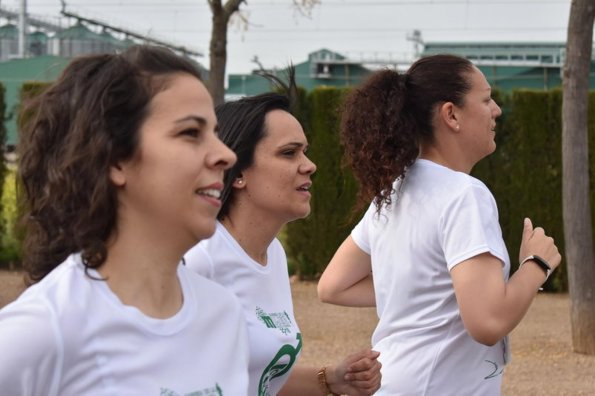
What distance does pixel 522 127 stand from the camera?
41.7 ft

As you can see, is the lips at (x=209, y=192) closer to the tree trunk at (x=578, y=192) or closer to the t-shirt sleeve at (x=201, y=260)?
the t-shirt sleeve at (x=201, y=260)

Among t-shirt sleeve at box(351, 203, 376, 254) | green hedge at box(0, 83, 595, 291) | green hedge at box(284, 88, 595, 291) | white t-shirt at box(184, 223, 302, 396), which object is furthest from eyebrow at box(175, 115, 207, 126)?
green hedge at box(284, 88, 595, 291)

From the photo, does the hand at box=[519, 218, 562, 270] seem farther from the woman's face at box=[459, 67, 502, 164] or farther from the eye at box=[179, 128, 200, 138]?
the eye at box=[179, 128, 200, 138]

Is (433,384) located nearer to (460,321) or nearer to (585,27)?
(460,321)

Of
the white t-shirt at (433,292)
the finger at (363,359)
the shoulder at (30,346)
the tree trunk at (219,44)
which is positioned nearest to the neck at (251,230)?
the finger at (363,359)

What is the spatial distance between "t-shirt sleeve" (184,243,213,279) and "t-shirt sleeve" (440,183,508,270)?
670 mm

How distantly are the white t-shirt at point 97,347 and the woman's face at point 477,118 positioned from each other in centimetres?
140

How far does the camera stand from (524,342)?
920 centimetres

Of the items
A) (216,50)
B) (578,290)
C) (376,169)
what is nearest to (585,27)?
(578,290)

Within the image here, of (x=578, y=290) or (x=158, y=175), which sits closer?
(x=158, y=175)

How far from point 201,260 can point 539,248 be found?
0.96 m

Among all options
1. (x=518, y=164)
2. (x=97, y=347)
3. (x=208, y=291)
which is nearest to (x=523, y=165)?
(x=518, y=164)

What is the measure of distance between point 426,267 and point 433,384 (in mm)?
324

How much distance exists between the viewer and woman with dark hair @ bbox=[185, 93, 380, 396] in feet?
8.84
